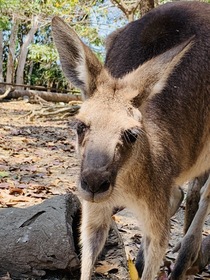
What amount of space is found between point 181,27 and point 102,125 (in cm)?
100

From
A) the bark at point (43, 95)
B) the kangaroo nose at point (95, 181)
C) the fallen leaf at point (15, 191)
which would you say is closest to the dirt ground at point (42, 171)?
the fallen leaf at point (15, 191)

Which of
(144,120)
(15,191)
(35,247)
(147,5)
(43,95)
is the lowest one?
(43,95)

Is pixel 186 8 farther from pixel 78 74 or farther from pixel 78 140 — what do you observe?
pixel 78 140

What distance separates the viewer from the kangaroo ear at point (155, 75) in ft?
6.78

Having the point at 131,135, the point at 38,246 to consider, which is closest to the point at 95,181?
the point at 131,135

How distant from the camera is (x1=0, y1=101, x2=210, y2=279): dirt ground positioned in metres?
3.46

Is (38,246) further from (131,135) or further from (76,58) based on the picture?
(76,58)

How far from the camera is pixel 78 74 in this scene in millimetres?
A: 2229

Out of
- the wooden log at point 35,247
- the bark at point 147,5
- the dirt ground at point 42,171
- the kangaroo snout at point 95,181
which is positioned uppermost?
the kangaroo snout at point 95,181

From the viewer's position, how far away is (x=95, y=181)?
5.75 feet

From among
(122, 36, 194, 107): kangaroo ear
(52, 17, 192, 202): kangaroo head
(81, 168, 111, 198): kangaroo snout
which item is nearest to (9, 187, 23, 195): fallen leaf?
(52, 17, 192, 202): kangaroo head

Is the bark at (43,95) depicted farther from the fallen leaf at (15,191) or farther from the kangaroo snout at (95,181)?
the kangaroo snout at (95,181)

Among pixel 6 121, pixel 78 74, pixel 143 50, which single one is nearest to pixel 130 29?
pixel 143 50

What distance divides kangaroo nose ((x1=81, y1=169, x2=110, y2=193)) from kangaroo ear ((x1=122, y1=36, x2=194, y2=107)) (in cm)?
45
